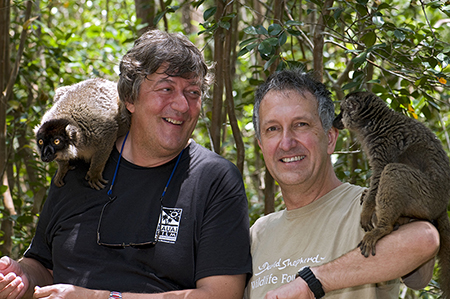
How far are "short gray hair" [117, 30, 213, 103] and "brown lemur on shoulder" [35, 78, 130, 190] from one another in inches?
11.5

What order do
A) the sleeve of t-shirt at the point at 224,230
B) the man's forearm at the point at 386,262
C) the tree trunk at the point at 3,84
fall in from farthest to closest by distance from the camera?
the tree trunk at the point at 3,84 → the sleeve of t-shirt at the point at 224,230 → the man's forearm at the point at 386,262

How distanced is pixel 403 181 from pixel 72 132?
246 cm

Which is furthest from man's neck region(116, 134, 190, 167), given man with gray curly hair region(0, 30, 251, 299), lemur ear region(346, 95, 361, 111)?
lemur ear region(346, 95, 361, 111)

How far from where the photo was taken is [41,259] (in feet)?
9.88

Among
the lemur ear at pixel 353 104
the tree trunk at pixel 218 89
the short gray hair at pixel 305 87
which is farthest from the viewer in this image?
the tree trunk at pixel 218 89

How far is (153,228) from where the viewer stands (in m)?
2.67

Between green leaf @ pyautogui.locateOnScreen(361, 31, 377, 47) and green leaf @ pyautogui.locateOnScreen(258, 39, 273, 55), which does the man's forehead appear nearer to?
green leaf @ pyautogui.locateOnScreen(258, 39, 273, 55)

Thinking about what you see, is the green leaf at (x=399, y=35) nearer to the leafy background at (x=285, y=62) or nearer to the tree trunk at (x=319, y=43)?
the leafy background at (x=285, y=62)

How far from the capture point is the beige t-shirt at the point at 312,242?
238 centimetres

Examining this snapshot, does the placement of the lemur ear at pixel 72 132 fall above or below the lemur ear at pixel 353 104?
below

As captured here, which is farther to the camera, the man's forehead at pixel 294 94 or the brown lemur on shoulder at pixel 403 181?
the man's forehead at pixel 294 94

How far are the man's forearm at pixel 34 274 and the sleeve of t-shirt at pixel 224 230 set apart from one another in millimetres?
1077

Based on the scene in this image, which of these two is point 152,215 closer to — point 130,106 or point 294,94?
point 130,106

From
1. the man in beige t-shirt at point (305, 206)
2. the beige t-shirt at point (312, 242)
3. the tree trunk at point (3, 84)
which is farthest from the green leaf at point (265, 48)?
the tree trunk at point (3, 84)
